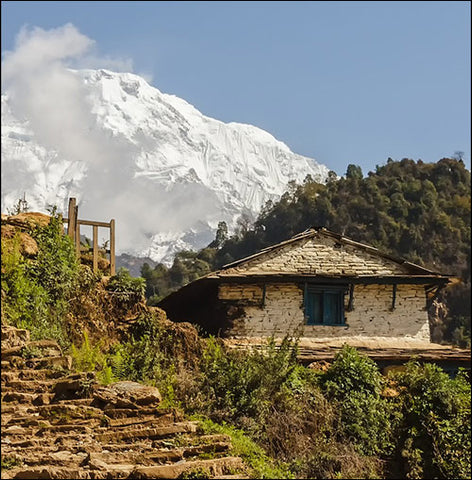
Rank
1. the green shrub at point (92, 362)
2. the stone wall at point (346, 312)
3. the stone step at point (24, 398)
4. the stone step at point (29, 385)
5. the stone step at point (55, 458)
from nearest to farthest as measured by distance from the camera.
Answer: the stone step at point (55, 458), the stone step at point (24, 398), the stone step at point (29, 385), the green shrub at point (92, 362), the stone wall at point (346, 312)

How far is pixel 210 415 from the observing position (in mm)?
14922

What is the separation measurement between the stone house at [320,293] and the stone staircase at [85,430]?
8378 millimetres

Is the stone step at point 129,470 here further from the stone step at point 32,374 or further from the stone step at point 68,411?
the stone step at point 32,374

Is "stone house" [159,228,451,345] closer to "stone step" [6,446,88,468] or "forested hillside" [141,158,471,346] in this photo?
"stone step" [6,446,88,468]

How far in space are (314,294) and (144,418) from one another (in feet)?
35.4

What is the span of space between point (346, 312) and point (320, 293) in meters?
0.92

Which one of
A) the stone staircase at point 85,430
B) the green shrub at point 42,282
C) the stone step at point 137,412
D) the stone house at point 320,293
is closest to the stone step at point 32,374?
the stone staircase at point 85,430

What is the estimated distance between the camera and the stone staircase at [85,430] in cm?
1062

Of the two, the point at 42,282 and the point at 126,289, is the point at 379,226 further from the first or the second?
the point at 42,282

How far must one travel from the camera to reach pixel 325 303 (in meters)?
22.5

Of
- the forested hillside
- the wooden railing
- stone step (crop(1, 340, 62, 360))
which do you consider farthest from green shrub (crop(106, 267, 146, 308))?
the forested hillside

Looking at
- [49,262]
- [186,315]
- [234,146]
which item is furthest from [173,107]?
[49,262]

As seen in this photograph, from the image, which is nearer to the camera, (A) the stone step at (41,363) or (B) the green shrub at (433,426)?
(A) the stone step at (41,363)

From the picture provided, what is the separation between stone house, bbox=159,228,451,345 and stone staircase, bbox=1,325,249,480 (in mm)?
8378
